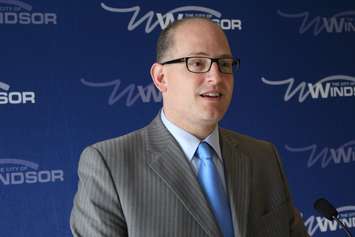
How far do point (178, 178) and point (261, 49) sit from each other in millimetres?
2097

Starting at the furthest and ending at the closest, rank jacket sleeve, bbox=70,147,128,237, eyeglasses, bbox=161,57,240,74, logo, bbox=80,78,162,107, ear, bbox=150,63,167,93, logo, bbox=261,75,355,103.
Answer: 1. logo, bbox=261,75,355,103
2. logo, bbox=80,78,162,107
3. ear, bbox=150,63,167,93
4. eyeglasses, bbox=161,57,240,74
5. jacket sleeve, bbox=70,147,128,237

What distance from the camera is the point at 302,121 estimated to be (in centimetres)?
338

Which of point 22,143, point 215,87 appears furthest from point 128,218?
point 22,143

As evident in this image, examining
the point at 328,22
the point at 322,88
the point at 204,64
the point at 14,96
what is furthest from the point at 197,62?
the point at 328,22

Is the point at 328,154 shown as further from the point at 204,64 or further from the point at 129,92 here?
the point at 204,64

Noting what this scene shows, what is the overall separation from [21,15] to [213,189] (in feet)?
5.83

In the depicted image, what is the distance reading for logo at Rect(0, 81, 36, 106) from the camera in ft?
8.66

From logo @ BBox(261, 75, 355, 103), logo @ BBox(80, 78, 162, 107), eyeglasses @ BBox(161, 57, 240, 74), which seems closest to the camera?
eyeglasses @ BBox(161, 57, 240, 74)

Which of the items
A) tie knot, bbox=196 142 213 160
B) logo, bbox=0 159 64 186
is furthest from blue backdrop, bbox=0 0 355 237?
tie knot, bbox=196 142 213 160

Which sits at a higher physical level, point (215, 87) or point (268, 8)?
point (268, 8)

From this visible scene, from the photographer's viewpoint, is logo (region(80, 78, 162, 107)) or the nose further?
logo (region(80, 78, 162, 107))

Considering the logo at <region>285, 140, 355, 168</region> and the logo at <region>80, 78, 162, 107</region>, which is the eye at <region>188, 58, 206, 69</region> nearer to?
the logo at <region>80, 78, 162, 107</region>

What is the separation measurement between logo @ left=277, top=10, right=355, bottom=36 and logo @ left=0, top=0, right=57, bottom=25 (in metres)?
1.51

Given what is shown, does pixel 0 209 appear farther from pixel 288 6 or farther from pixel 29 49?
pixel 288 6
